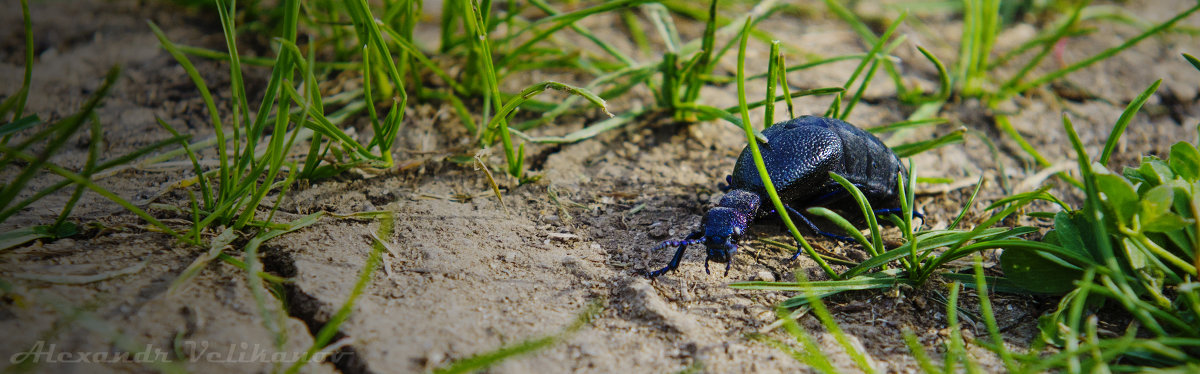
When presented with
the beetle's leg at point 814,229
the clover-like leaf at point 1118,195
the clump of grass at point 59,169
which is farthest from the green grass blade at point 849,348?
the clump of grass at point 59,169

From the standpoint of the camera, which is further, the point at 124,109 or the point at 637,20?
the point at 637,20

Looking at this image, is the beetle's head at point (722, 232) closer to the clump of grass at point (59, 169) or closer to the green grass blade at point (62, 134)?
the clump of grass at point (59, 169)

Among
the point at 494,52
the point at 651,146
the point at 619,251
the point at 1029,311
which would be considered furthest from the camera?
the point at 494,52

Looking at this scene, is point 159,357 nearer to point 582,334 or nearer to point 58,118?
point 582,334

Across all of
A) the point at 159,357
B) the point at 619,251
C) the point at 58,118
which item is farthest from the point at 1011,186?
the point at 58,118

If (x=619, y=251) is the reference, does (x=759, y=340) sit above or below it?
below

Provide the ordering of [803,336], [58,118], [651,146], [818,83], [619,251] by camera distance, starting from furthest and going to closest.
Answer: [818,83]
[651,146]
[58,118]
[619,251]
[803,336]
